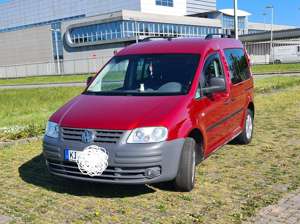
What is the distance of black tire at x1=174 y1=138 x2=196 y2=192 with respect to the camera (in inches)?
208

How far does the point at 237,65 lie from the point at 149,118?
318 cm

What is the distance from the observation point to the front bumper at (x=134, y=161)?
493 centimetres

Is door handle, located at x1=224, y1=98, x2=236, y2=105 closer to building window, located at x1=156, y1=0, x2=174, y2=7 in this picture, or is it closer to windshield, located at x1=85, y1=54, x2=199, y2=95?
windshield, located at x1=85, y1=54, x2=199, y2=95

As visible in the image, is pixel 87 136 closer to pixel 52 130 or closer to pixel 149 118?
pixel 52 130

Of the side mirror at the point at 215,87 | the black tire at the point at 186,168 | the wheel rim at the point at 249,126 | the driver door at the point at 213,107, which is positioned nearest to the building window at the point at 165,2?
the wheel rim at the point at 249,126

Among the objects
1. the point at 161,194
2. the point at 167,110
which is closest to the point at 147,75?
the point at 167,110

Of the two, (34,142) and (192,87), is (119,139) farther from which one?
(34,142)

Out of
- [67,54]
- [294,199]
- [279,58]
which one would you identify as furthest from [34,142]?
[67,54]

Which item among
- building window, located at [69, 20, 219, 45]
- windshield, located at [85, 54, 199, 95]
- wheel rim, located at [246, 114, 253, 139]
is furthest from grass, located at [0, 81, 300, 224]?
building window, located at [69, 20, 219, 45]

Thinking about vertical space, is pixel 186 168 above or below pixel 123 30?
above

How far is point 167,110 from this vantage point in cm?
524

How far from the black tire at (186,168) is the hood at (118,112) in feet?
1.49

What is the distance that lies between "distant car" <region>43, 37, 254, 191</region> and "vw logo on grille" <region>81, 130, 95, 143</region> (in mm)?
11

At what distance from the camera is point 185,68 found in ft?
20.2
